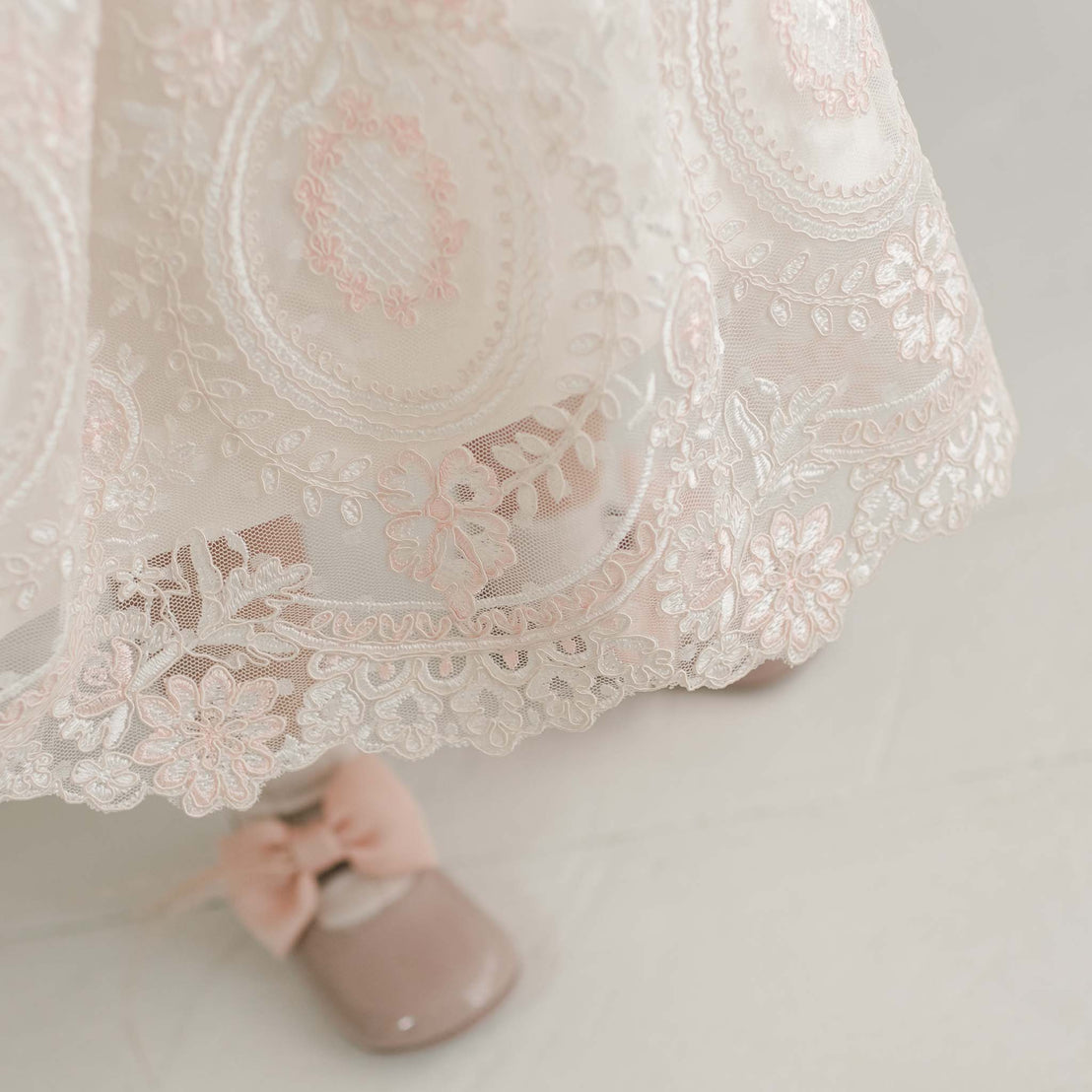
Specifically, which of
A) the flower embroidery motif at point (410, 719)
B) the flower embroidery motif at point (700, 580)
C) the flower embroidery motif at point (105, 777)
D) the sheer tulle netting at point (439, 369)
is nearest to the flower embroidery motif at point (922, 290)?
the sheer tulle netting at point (439, 369)

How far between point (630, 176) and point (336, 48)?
0.32ft

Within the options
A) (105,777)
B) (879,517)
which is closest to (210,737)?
(105,777)

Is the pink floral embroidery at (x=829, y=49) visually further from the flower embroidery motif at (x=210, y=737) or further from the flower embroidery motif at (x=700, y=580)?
the flower embroidery motif at (x=210, y=737)

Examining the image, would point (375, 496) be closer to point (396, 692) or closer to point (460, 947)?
point (396, 692)

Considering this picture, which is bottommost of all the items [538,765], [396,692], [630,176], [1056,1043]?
[1056,1043]

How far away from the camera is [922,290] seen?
17.7 inches

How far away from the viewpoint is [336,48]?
1.15 ft

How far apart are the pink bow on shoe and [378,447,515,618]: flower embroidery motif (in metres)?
0.25

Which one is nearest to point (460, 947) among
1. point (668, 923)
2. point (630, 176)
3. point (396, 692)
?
point (668, 923)

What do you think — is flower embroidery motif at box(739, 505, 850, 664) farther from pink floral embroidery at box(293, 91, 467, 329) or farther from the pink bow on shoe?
the pink bow on shoe

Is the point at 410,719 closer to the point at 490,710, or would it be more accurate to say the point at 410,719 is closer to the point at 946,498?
the point at 490,710

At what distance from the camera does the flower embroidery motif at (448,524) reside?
Result: 0.40 metres

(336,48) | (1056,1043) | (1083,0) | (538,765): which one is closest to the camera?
(336,48)

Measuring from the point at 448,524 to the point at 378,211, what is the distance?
0.36 ft
